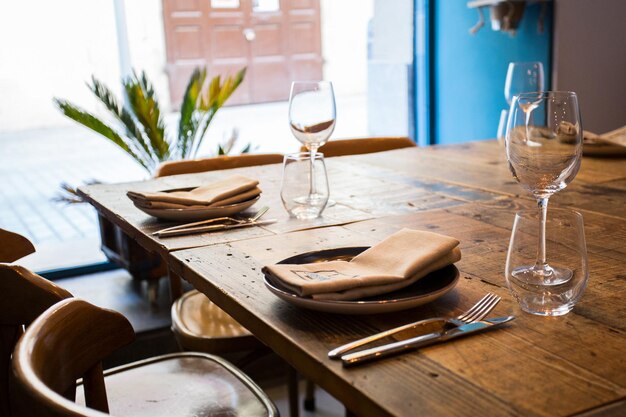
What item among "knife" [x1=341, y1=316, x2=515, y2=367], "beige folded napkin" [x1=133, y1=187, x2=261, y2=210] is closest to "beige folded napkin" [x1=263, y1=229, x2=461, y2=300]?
"knife" [x1=341, y1=316, x2=515, y2=367]

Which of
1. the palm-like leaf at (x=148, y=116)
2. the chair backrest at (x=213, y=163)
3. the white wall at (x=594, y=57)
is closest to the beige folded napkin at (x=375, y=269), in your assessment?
the chair backrest at (x=213, y=163)

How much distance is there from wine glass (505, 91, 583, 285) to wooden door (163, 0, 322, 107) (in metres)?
2.96

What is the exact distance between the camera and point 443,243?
1.10 meters

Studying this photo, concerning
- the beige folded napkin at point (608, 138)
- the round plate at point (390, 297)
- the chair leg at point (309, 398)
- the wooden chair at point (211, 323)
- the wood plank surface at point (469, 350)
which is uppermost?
the beige folded napkin at point (608, 138)

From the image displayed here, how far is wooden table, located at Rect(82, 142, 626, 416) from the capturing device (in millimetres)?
796

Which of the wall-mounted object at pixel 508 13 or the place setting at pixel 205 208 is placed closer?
the place setting at pixel 205 208

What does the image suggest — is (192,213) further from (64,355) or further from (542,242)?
(542,242)

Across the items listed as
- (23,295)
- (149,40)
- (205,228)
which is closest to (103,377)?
(23,295)

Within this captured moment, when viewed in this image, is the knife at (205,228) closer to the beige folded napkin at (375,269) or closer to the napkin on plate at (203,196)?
the napkin on plate at (203,196)

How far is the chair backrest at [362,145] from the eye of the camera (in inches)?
109

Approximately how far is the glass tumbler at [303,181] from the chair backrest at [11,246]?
1.74 ft

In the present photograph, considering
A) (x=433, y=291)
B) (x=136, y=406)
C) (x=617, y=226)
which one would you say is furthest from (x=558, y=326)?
(x=136, y=406)

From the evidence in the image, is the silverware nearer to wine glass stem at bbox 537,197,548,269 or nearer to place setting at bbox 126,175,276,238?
place setting at bbox 126,175,276,238

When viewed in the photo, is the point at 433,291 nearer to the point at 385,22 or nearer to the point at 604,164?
the point at 604,164
